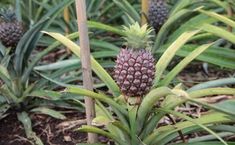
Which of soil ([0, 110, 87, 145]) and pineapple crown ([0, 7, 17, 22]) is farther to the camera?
pineapple crown ([0, 7, 17, 22])

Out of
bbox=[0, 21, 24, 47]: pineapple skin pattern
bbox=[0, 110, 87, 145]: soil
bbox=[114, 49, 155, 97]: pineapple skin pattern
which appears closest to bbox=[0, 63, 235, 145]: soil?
bbox=[0, 110, 87, 145]: soil

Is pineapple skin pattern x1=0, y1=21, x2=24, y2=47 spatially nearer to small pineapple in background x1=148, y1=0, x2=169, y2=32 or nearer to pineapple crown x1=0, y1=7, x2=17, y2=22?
pineapple crown x1=0, y1=7, x2=17, y2=22

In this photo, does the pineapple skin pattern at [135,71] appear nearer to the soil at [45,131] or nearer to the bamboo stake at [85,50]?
the bamboo stake at [85,50]

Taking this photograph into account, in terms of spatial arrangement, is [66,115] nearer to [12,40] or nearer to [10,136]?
[10,136]

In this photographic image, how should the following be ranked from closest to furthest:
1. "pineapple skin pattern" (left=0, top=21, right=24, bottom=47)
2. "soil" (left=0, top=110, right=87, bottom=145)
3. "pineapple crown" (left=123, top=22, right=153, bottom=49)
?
"pineapple crown" (left=123, top=22, right=153, bottom=49), "soil" (left=0, top=110, right=87, bottom=145), "pineapple skin pattern" (left=0, top=21, right=24, bottom=47)

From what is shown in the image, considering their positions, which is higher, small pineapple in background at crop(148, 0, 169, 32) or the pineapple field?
small pineapple in background at crop(148, 0, 169, 32)

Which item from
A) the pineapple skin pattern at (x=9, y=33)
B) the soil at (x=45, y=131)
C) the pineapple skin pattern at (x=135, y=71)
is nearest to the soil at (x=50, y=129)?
the soil at (x=45, y=131)
